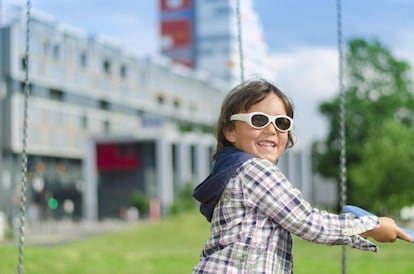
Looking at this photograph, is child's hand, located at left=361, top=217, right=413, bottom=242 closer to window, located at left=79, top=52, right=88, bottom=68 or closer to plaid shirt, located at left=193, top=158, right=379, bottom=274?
plaid shirt, located at left=193, top=158, right=379, bottom=274

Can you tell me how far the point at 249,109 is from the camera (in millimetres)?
2754

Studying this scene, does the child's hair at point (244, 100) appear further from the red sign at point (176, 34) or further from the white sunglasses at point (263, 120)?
the red sign at point (176, 34)

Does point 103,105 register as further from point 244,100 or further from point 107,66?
point 244,100

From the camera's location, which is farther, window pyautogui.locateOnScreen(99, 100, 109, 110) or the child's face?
window pyautogui.locateOnScreen(99, 100, 109, 110)

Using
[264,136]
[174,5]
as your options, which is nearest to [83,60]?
[174,5]

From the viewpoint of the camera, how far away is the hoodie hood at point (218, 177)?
8.70 feet

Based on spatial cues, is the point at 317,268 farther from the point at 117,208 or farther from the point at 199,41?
the point at 199,41

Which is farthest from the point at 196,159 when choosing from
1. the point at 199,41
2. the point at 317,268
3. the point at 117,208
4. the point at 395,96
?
the point at 317,268

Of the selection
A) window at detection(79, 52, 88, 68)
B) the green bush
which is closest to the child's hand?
the green bush

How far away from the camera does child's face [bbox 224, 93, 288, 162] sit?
273 centimetres

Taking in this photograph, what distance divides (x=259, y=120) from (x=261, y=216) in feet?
1.18

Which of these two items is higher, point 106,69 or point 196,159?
point 106,69

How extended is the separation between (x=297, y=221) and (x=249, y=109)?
0.47 m

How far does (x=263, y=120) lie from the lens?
2.72 metres
